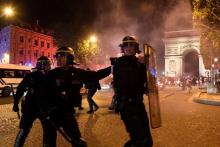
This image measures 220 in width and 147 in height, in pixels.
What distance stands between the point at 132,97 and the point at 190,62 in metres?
76.4

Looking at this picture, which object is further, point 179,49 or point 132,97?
point 179,49

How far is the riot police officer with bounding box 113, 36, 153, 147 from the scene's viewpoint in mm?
4027

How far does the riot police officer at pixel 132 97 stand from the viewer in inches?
159

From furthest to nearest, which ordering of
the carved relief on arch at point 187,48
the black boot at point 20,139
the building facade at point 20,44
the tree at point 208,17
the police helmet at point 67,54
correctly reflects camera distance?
1. the carved relief on arch at point 187,48
2. the building facade at point 20,44
3. the tree at point 208,17
4. the black boot at point 20,139
5. the police helmet at point 67,54

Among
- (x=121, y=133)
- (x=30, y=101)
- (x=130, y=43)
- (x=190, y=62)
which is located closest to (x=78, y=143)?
(x=30, y=101)

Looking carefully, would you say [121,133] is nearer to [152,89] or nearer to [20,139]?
[20,139]

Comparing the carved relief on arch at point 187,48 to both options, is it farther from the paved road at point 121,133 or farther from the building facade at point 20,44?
the paved road at point 121,133

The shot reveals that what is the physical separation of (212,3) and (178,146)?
1603 centimetres

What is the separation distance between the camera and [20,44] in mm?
61125

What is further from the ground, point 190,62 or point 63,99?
point 190,62

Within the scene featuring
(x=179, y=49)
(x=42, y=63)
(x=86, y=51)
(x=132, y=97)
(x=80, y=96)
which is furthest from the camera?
(x=179, y=49)

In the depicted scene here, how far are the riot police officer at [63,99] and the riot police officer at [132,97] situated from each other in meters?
0.53

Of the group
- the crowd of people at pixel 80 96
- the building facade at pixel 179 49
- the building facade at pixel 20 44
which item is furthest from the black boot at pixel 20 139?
the building facade at pixel 179 49

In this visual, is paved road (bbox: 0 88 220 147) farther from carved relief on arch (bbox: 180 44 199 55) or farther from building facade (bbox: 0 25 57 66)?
carved relief on arch (bbox: 180 44 199 55)
